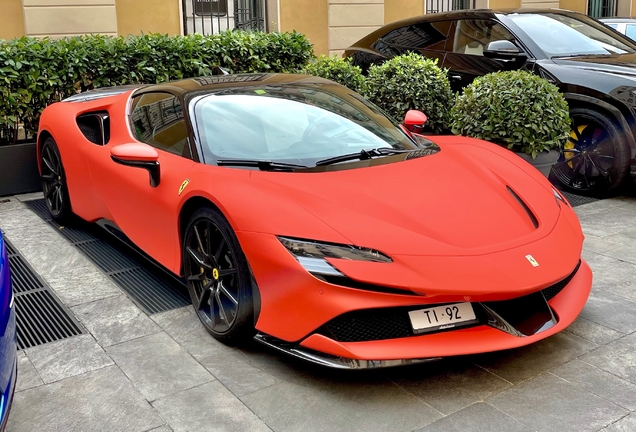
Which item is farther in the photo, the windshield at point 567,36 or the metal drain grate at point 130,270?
the windshield at point 567,36

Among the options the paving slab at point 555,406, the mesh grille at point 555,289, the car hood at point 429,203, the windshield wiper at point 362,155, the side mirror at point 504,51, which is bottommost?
the paving slab at point 555,406

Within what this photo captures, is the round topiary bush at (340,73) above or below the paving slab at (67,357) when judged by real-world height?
above

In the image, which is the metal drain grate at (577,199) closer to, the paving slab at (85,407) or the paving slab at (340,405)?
the paving slab at (340,405)

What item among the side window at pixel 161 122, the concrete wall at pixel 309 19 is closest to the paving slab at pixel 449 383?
the side window at pixel 161 122

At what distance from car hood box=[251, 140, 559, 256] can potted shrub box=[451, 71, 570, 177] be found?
7.12 ft

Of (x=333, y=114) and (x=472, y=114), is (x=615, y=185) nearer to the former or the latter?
(x=472, y=114)

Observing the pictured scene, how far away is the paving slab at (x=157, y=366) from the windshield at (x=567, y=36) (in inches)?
195

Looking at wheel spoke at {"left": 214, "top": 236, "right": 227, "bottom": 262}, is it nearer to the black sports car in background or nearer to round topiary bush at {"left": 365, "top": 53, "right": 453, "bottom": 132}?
round topiary bush at {"left": 365, "top": 53, "right": 453, "bottom": 132}

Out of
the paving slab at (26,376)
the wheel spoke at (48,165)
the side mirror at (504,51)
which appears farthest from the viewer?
the side mirror at (504,51)

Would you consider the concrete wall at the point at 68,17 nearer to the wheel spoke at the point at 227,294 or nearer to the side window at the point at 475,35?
the side window at the point at 475,35

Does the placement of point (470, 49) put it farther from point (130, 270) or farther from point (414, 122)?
point (130, 270)

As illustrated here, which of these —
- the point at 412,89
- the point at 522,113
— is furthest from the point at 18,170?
the point at 522,113

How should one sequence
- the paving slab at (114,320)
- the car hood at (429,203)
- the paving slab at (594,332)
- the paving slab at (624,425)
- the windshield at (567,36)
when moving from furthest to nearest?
the windshield at (567,36) < the paving slab at (114,320) < the paving slab at (594,332) < the car hood at (429,203) < the paving slab at (624,425)

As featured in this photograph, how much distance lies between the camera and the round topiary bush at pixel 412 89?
7.07 meters
